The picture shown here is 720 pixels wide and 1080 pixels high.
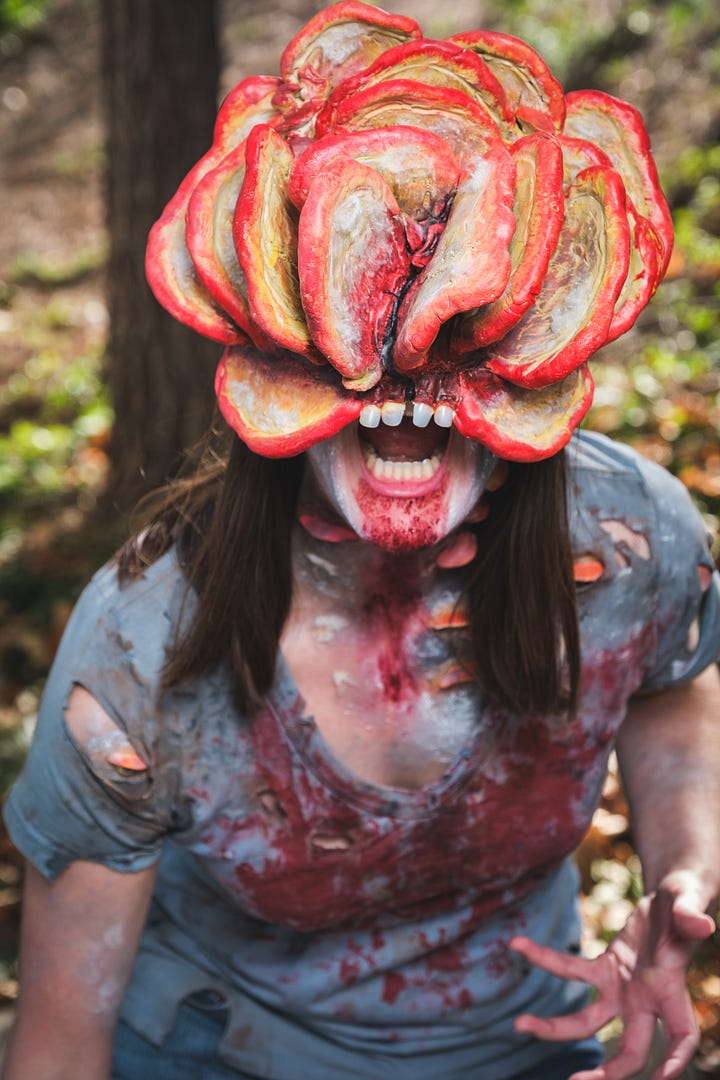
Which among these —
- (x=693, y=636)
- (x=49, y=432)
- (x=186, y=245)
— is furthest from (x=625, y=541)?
(x=49, y=432)

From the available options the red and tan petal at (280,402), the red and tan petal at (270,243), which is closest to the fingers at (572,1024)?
the red and tan petal at (280,402)

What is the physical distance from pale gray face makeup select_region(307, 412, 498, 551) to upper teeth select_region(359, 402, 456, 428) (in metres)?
0.10

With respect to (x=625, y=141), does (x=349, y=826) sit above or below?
below

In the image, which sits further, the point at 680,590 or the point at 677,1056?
the point at 680,590

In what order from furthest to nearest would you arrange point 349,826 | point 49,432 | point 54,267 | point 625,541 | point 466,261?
point 54,267
point 49,432
point 625,541
point 349,826
point 466,261

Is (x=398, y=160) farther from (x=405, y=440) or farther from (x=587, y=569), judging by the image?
Answer: (x=587, y=569)

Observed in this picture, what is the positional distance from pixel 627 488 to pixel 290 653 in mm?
A: 617

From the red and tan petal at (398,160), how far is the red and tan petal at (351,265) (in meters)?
0.03

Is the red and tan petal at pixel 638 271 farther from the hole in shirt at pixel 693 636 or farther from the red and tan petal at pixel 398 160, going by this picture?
the hole in shirt at pixel 693 636

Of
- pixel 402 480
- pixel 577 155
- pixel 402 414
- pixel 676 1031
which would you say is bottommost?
pixel 676 1031

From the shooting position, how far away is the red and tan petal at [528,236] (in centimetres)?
130

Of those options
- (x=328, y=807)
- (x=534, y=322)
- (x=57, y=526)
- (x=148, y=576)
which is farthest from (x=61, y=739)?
(x=57, y=526)

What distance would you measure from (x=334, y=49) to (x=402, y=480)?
539 mm

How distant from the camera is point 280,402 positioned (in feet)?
4.62
